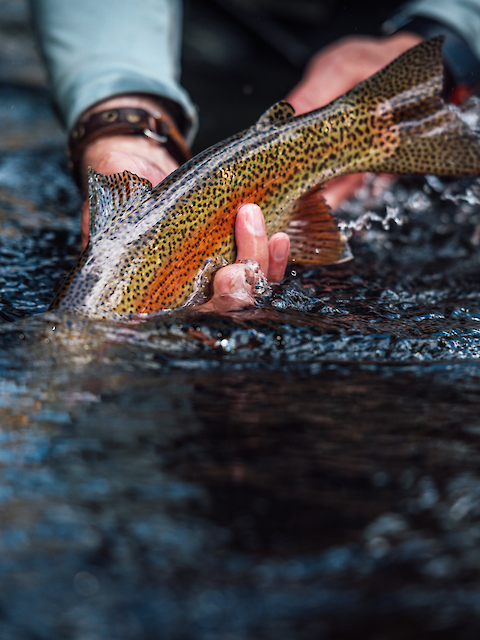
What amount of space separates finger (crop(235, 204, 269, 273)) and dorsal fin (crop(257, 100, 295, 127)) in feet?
1.17

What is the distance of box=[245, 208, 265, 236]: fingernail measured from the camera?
7.32ft

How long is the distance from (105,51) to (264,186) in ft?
4.87

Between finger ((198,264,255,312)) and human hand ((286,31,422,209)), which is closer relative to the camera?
finger ((198,264,255,312))

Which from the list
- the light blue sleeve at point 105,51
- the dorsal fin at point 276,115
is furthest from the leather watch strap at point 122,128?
the dorsal fin at point 276,115

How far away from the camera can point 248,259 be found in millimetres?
2295

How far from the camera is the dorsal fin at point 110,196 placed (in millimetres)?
2072

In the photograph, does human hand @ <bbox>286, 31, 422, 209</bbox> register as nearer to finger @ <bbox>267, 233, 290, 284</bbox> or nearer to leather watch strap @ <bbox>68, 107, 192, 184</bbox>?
leather watch strap @ <bbox>68, 107, 192, 184</bbox>

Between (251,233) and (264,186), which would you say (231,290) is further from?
(264,186)

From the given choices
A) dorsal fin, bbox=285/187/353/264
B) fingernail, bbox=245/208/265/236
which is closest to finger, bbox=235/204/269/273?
fingernail, bbox=245/208/265/236

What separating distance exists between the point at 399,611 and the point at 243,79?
7246mm

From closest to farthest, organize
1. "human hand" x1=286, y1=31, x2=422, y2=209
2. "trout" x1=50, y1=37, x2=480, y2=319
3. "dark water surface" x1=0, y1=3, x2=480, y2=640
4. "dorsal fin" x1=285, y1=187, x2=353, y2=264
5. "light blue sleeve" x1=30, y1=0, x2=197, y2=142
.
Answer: "dark water surface" x1=0, y1=3, x2=480, y2=640, "trout" x1=50, y1=37, x2=480, y2=319, "dorsal fin" x1=285, y1=187, x2=353, y2=264, "light blue sleeve" x1=30, y1=0, x2=197, y2=142, "human hand" x1=286, y1=31, x2=422, y2=209

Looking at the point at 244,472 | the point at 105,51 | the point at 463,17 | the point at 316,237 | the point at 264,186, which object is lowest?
the point at 244,472

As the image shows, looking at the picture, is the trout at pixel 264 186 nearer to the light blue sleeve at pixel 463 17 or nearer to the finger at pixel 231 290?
the finger at pixel 231 290

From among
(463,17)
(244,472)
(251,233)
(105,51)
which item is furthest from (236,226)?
(463,17)
